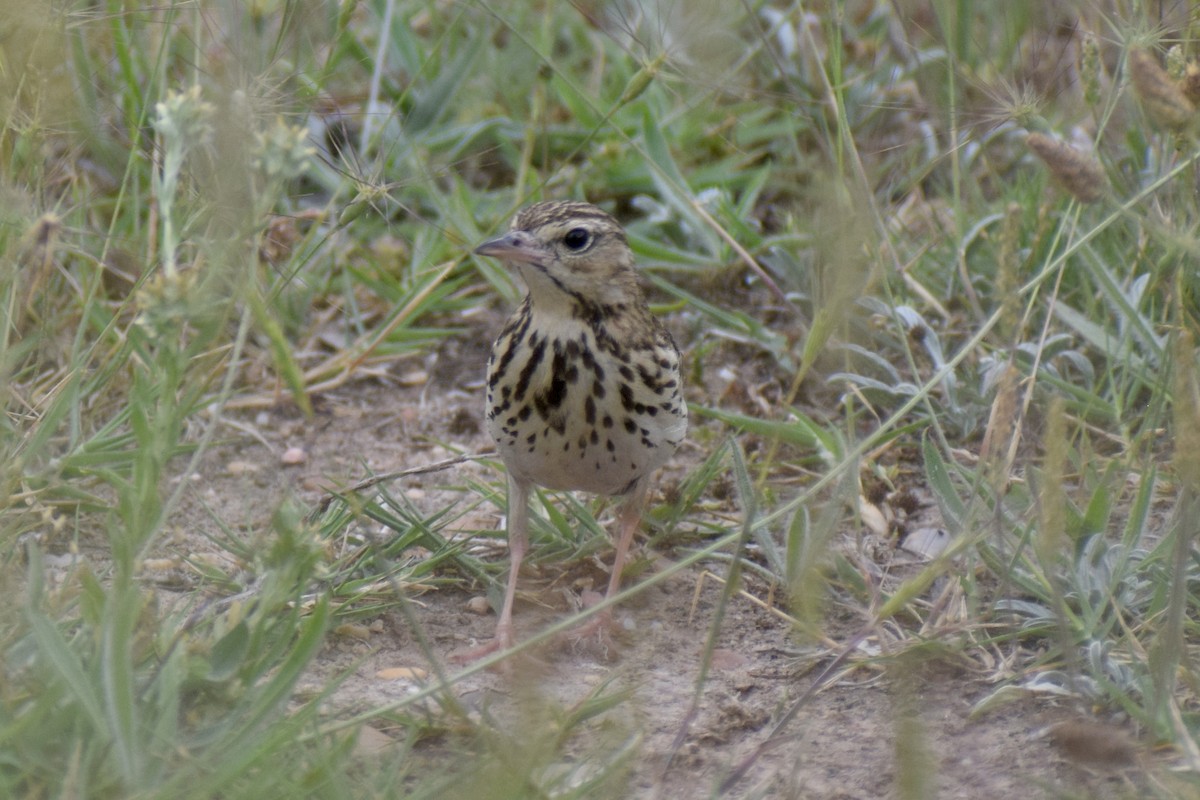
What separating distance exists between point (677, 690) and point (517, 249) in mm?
1318

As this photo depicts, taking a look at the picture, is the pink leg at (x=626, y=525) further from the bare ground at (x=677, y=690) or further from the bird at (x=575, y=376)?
the bare ground at (x=677, y=690)

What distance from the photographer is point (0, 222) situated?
11.6 feet

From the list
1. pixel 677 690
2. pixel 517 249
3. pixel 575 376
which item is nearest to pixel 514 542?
pixel 575 376

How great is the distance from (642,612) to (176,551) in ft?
4.68

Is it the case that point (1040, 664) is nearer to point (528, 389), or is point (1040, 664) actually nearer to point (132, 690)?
point (528, 389)

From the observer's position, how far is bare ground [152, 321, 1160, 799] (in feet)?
10.5

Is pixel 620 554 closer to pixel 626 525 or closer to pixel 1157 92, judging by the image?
pixel 626 525

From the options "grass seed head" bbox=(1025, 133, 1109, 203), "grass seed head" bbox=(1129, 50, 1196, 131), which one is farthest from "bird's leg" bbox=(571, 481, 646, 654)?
"grass seed head" bbox=(1129, 50, 1196, 131)

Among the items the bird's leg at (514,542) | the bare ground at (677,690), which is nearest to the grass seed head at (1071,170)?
the bare ground at (677,690)

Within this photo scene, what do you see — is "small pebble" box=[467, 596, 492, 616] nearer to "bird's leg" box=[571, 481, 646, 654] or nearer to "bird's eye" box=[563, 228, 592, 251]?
"bird's leg" box=[571, 481, 646, 654]

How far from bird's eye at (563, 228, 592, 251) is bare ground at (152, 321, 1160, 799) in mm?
1040

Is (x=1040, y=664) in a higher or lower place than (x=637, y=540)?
higher

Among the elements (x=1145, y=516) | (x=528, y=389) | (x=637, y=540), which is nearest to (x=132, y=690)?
(x=528, y=389)

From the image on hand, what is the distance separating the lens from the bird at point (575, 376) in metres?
4.15
